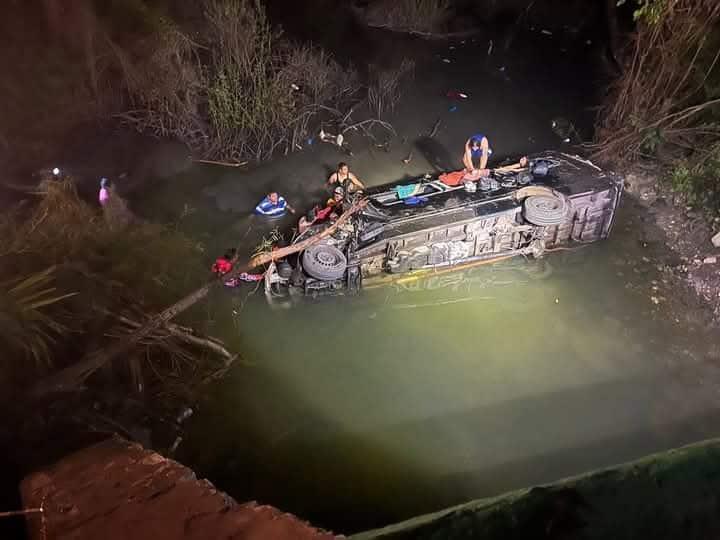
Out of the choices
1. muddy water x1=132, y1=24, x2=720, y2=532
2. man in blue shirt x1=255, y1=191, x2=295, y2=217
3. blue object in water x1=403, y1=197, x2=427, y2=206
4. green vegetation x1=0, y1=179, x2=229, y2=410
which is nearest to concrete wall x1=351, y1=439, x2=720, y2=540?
muddy water x1=132, y1=24, x2=720, y2=532

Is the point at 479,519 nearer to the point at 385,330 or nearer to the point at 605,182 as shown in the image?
the point at 385,330

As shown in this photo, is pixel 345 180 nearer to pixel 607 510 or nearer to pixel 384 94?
pixel 384 94

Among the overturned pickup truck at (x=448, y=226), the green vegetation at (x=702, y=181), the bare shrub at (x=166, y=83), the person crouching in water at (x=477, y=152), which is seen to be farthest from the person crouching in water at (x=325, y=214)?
the green vegetation at (x=702, y=181)

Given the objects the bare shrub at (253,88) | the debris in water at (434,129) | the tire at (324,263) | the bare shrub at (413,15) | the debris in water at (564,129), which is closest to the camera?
the tire at (324,263)

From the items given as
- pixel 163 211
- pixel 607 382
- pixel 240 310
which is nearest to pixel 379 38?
pixel 163 211

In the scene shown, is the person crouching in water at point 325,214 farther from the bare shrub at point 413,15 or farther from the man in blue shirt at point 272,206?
the bare shrub at point 413,15

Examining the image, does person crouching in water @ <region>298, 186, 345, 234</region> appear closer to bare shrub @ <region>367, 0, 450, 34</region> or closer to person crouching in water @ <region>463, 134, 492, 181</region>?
person crouching in water @ <region>463, 134, 492, 181</region>

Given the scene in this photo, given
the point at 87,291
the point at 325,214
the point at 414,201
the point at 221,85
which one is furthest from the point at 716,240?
the point at 87,291
